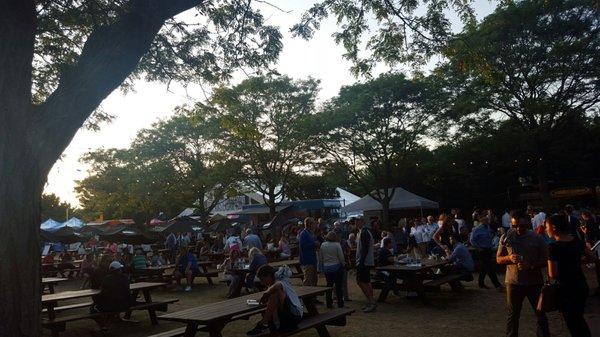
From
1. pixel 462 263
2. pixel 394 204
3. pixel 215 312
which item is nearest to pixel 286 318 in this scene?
pixel 215 312

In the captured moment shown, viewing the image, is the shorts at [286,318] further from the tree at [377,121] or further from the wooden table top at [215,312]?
the tree at [377,121]

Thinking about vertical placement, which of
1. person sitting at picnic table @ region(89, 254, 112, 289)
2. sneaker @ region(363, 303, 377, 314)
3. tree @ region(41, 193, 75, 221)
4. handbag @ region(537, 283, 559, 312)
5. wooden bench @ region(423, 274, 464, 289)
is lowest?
sneaker @ region(363, 303, 377, 314)

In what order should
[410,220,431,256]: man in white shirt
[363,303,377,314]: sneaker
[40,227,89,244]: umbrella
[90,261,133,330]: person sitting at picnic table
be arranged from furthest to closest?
[40,227,89,244]: umbrella
[410,220,431,256]: man in white shirt
[363,303,377,314]: sneaker
[90,261,133,330]: person sitting at picnic table

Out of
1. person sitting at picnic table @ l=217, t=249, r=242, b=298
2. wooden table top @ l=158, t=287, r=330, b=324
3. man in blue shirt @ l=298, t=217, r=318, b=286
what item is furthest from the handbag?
person sitting at picnic table @ l=217, t=249, r=242, b=298

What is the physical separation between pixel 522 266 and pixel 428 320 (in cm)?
262

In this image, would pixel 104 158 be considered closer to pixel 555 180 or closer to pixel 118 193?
pixel 118 193

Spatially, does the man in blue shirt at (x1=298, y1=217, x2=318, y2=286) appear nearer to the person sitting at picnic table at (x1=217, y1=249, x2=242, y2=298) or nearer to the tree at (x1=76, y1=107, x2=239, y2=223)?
the person sitting at picnic table at (x1=217, y1=249, x2=242, y2=298)

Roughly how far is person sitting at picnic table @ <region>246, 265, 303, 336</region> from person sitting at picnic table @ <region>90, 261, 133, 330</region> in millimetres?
3270

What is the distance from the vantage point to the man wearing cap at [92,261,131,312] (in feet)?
25.7

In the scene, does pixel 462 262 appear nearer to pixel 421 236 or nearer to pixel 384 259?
pixel 384 259

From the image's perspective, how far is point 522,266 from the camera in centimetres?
538

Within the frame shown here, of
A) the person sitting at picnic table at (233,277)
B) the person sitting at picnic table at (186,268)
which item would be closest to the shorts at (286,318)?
the person sitting at picnic table at (233,277)

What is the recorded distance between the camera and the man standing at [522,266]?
17.6 feet

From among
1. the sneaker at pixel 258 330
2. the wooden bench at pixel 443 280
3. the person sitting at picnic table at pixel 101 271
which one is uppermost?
the person sitting at picnic table at pixel 101 271
